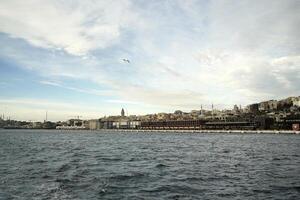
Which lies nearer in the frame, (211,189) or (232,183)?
(211,189)

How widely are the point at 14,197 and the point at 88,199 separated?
15.8 ft

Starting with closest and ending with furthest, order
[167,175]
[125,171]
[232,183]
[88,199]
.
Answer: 1. [88,199]
2. [232,183]
3. [167,175]
4. [125,171]

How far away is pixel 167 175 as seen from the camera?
32438 mm

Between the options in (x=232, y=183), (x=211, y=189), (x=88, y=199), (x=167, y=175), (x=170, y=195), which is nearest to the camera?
(x=88, y=199)

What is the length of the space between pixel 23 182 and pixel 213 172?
664 inches

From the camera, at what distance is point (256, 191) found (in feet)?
82.3

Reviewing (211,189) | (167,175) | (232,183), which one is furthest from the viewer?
(167,175)

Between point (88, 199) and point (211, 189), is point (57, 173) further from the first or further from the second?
point (211, 189)

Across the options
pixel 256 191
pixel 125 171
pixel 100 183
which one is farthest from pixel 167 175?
pixel 256 191

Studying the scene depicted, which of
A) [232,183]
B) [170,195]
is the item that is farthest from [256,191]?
[170,195]

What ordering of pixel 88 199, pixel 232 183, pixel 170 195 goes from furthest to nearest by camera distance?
1. pixel 232 183
2. pixel 170 195
3. pixel 88 199

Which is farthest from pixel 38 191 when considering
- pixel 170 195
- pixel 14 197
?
pixel 170 195

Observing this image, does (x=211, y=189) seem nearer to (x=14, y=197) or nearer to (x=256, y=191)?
(x=256, y=191)

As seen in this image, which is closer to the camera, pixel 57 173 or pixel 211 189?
pixel 211 189
